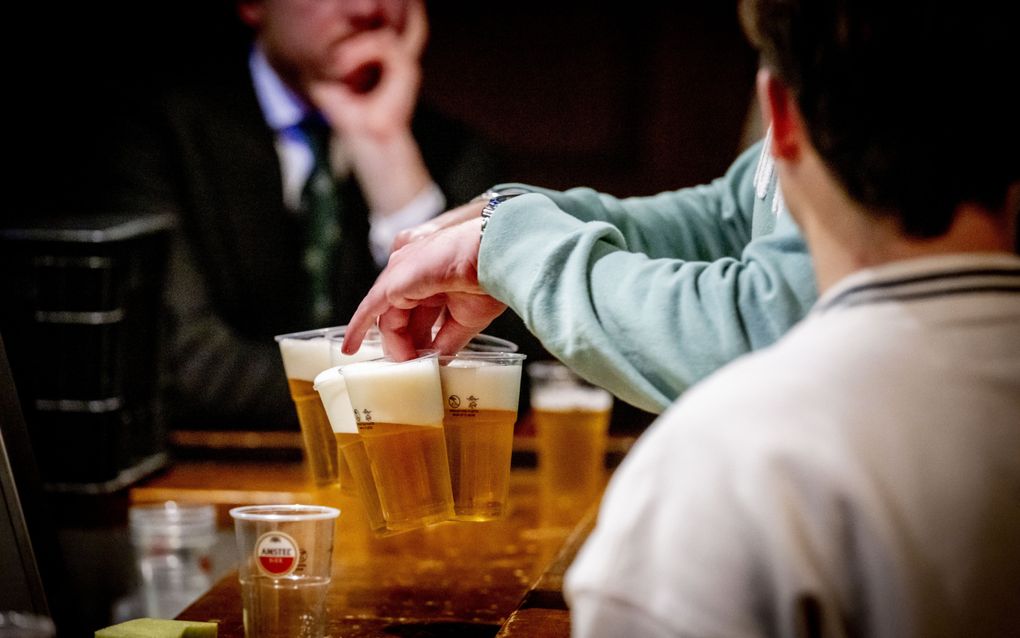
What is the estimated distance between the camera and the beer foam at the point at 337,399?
4.04ft

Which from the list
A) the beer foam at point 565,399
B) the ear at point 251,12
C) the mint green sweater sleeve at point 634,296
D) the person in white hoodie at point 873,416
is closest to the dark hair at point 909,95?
the person in white hoodie at point 873,416

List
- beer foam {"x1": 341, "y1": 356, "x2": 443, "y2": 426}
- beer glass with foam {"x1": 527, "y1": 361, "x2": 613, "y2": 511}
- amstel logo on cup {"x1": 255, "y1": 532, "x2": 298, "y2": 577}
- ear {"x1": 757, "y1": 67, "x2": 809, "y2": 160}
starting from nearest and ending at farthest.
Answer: ear {"x1": 757, "y1": 67, "x2": 809, "y2": 160}
beer foam {"x1": 341, "y1": 356, "x2": 443, "y2": 426}
amstel logo on cup {"x1": 255, "y1": 532, "x2": 298, "y2": 577}
beer glass with foam {"x1": 527, "y1": 361, "x2": 613, "y2": 511}

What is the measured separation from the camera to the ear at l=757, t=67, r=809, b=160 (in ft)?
2.59

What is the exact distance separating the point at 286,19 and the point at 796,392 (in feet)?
9.59

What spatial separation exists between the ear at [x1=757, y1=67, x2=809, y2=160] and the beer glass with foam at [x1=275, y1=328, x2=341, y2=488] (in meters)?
0.71

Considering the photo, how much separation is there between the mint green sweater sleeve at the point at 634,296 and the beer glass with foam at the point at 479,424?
108 mm

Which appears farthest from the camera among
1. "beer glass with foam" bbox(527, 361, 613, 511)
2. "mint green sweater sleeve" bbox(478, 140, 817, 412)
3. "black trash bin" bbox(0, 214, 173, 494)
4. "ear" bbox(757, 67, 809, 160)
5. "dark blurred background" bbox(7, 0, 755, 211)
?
"dark blurred background" bbox(7, 0, 755, 211)

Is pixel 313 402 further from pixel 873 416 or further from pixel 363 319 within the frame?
pixel 873 416

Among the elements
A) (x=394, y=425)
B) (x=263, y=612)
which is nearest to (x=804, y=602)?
(x=394, y=425)

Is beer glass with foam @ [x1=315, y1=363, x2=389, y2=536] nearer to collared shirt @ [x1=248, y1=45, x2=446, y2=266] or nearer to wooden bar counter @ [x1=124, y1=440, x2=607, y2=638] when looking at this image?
wooden bar counter @ [x1=124, y1=440, x2=607, y2=638]

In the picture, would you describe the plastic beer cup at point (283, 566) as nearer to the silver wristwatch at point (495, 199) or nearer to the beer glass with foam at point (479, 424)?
the beer glass with foam at point (479, 424)

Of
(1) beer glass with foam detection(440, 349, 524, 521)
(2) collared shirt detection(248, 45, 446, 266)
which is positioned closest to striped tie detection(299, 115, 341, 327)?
(2) collared shirt detection(248, 45, 446, 266)

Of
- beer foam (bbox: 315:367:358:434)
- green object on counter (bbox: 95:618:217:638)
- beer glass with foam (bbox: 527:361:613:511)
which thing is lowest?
beer glass with foam (bbox: 527:361:613:511)

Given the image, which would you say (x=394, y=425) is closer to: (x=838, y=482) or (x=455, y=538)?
(x=838, y=482)
